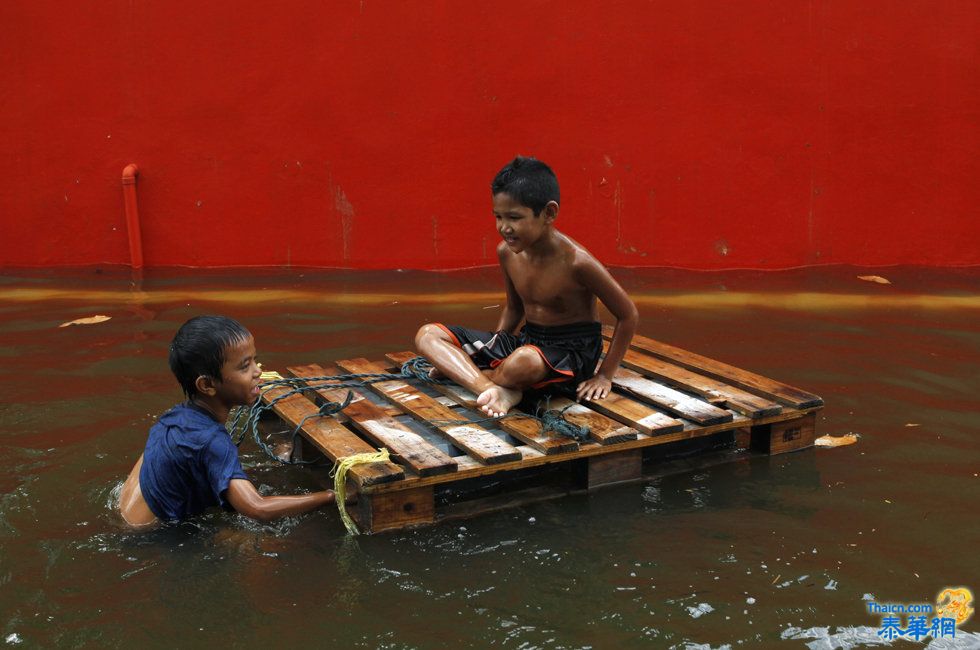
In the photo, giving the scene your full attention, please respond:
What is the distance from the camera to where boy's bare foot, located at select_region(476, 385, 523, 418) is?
426 centimetres

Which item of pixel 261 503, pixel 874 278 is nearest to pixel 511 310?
pixel 261 503

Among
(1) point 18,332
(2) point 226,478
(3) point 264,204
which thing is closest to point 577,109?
(3) point 264,204

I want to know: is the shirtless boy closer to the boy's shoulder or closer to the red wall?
the boy's shoulder

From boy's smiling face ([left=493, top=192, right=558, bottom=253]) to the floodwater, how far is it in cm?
116

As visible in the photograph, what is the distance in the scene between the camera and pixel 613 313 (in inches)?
178

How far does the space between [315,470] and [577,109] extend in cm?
413

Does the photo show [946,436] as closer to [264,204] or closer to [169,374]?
[169,374]

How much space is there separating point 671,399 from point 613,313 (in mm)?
457

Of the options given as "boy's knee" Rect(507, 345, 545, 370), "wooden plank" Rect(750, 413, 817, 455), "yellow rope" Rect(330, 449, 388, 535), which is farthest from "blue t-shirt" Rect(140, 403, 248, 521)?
"wooden plank" Rect(750, 413, 817, 455)

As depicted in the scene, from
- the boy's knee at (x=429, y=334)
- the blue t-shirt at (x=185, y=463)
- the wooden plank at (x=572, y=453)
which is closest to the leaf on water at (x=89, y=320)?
the boy's knee at (x=429, y=334)

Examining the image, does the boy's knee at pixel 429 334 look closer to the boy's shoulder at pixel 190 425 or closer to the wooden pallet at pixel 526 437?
the wooden pallet at pixel 526 437

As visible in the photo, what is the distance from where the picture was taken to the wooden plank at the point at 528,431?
12.7ft

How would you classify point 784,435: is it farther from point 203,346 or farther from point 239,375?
point 203,346

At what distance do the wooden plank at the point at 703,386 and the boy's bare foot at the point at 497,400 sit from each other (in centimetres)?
80
